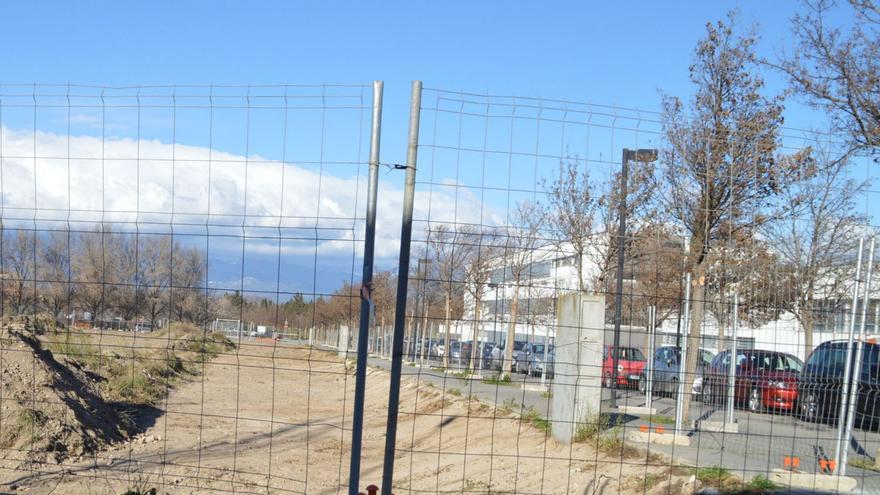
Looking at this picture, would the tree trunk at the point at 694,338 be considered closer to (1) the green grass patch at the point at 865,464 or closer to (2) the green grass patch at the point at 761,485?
(2) the green grass patch at the point at 761,485

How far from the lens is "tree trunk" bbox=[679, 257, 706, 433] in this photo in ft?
28.8

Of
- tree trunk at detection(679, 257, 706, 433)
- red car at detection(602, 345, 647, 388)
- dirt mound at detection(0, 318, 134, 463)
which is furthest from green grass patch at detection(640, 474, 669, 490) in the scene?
dirt mound at detection(0, 318, 134, 463)

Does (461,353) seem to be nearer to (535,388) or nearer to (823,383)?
(823,383)

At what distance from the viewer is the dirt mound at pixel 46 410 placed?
1102cm

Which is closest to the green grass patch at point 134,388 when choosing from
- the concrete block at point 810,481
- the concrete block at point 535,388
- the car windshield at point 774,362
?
the concrete block at point 535,388

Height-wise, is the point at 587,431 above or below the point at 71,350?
above

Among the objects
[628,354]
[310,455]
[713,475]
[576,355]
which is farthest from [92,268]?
[628,354]

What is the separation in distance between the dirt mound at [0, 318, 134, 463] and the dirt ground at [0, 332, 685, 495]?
0.91ft

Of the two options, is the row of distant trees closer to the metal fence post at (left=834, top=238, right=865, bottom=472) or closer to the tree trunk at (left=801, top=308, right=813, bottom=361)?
the tree trunk at (left=801, top=308, right=813, bottom=361)

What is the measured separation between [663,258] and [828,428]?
227 centimetres

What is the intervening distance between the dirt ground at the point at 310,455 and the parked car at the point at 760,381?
1.06 meters

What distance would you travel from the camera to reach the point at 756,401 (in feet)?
26.5

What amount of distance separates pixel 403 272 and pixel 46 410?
8.24 m

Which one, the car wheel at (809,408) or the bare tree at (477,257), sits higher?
the bare tree at (477,257)
